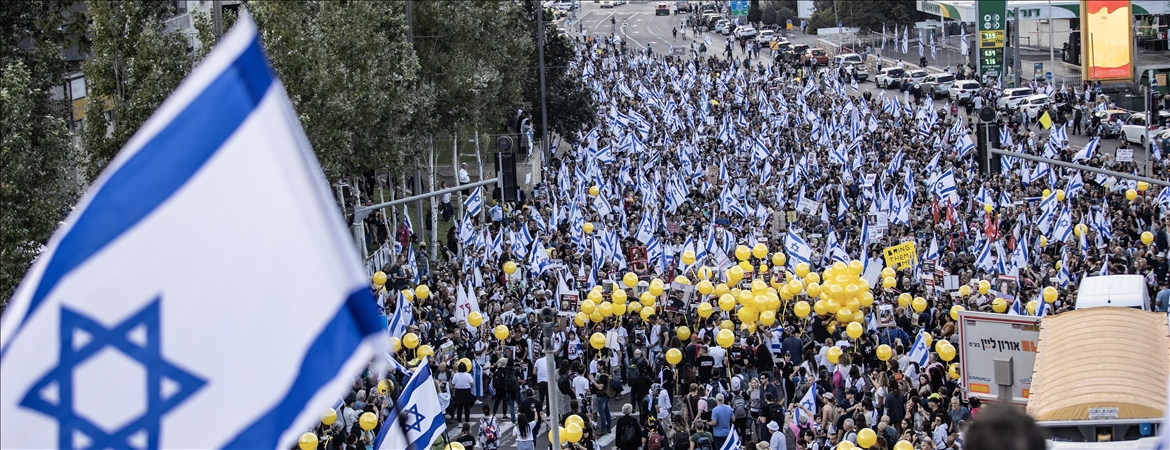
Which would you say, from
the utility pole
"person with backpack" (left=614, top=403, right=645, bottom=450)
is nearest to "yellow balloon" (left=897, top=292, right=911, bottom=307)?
"person with backpack" (left=614, top=403, right=645, bottom=450)

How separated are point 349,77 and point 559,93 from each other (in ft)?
69.5

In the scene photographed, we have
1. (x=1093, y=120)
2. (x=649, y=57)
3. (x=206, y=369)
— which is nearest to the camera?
(x=206, y=369)

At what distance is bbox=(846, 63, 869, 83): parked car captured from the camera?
73.3m

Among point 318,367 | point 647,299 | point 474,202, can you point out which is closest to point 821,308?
point 647,299

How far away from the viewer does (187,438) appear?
4.26 m

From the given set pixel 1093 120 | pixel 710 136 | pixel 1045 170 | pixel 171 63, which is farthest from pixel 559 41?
pixel 171 63

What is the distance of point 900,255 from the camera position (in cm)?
2505

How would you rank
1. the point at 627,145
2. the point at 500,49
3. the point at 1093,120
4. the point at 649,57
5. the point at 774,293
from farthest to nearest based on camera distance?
the point at 649,57 → the point at 1093,120 → the point at 627,145 → the point at 500,49 → the point at 774,293

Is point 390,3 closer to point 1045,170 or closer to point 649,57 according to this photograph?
point 1045,170

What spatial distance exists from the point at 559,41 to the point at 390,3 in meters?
19.8

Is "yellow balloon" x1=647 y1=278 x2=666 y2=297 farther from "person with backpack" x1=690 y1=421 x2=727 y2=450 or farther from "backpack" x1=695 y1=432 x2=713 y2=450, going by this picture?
"backpack" x1=695 y1=432 x2=713 y2=450

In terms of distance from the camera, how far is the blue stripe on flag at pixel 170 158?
4289 mm

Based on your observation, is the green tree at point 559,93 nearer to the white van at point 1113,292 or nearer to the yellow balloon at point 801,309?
the yellow balloon at point 801,309

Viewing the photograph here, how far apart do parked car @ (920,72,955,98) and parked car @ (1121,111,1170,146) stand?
13.6 m
